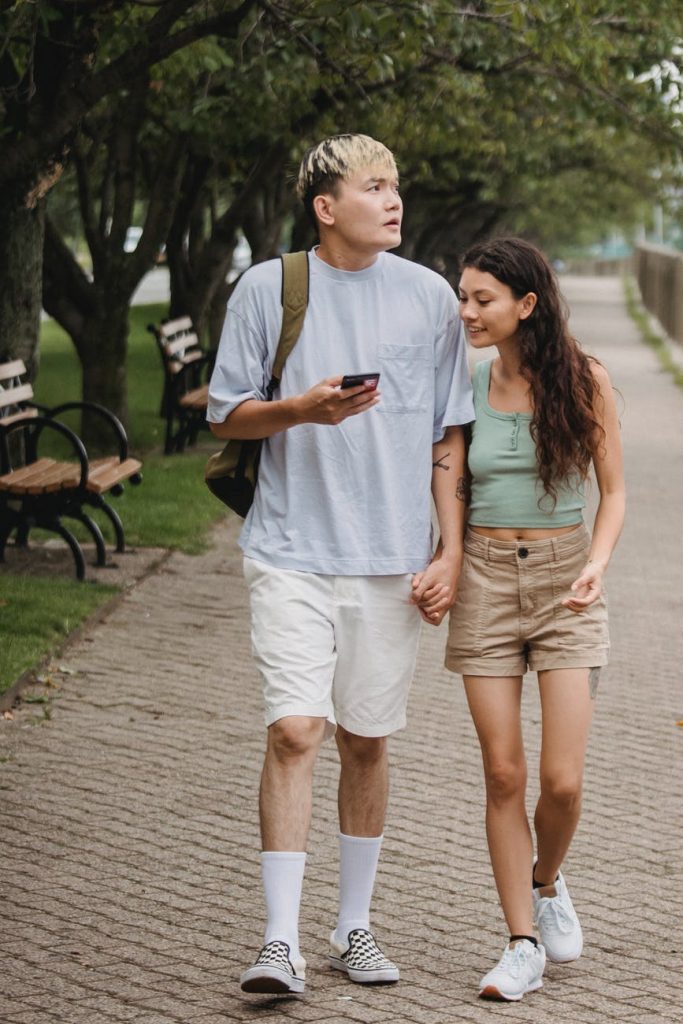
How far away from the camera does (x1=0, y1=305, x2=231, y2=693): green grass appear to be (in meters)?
7.99

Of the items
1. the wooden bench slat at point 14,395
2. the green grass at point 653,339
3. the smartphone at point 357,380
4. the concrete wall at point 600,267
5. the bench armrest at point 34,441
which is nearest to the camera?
the smartphone at point 357,380

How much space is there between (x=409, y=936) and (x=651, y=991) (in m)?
0.70

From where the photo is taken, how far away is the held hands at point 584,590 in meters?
3.97

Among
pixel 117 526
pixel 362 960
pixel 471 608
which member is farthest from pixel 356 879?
pixel 117 526

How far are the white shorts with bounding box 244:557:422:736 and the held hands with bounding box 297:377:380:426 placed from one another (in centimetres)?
43

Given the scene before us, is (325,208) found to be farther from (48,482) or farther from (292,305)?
(48,482)

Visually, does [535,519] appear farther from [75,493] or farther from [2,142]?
[2,142]

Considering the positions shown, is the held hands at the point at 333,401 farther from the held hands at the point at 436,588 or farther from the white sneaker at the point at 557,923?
the white sneaker at the point at 557,923

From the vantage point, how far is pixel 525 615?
13.5 ft

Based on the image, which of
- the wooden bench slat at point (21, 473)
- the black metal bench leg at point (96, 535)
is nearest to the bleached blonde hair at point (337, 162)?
the wooden bench slat at point (21, 473)

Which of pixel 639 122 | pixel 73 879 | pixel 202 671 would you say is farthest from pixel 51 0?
pixel 639 122

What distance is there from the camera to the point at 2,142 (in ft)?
32.7

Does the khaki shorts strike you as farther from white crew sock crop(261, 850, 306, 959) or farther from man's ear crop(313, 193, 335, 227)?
man's ear crop(313, 193, 335, 227)

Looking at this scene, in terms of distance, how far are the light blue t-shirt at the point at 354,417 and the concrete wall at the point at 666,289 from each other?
29.9m
